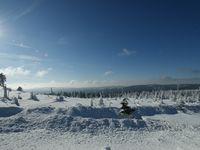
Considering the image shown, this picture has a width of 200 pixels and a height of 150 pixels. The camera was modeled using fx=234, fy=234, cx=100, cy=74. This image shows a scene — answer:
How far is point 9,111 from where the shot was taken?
55750 mm

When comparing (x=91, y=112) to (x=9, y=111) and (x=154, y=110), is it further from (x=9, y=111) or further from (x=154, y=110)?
(x=154, y=110)

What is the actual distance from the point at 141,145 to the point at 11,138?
66.6ft

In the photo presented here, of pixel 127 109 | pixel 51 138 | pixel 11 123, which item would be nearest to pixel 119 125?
pixel 127 109

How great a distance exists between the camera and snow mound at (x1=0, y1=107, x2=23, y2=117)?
53969 millimetres

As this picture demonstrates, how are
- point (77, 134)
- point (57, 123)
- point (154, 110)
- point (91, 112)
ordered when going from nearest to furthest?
point (77, 134) → point (57, 123) → point (91, 112) → point (154, 110)

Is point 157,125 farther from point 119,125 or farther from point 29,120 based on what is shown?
point 29,120

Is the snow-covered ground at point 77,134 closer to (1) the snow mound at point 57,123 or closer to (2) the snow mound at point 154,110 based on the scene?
(1) the snow mound at point 57,123

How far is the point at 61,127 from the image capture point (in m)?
46.2

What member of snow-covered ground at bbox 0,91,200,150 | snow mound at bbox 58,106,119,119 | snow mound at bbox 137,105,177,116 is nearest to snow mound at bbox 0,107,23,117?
snow-covered ground at bbox 0,91,200,150

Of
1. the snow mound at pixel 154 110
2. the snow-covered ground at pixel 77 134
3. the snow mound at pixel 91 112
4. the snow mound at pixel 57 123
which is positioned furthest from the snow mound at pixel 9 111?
the snow mound at pixel 154 110

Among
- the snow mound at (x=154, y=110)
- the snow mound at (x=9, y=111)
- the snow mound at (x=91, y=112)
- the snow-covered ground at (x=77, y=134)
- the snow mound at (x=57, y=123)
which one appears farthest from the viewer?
the snow mound at (x=154, y=110)

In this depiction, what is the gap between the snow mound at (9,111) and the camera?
5397 cm

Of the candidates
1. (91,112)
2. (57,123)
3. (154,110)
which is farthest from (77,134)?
(154,110)

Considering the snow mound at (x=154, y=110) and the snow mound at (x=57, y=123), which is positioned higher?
the snow mound at (x=57, y=123)
